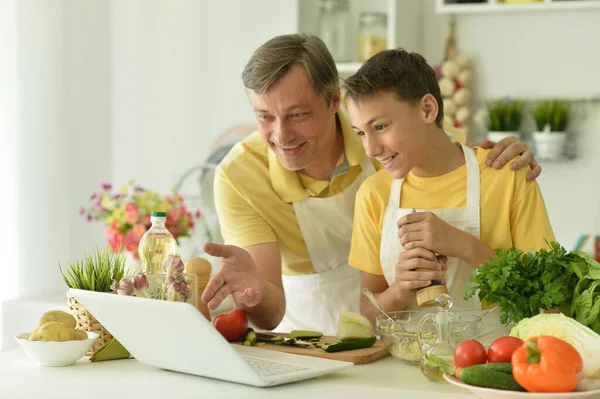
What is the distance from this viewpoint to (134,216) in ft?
10.8

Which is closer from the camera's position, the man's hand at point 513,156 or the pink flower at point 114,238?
the man's hand at point 513,156

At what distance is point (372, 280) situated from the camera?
87.4 inches

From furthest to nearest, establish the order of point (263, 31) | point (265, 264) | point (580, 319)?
point (263, 31)
point (265, 264)
point (580, 319)

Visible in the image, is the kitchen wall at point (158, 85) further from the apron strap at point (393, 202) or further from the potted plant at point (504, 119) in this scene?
the apron strap at point (393, 202)

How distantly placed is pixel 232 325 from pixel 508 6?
195 centimetres

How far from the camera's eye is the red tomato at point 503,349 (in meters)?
1.49

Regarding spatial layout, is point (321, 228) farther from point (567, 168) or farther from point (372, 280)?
point (567, 168)

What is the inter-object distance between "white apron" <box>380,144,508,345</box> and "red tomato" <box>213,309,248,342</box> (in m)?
0.40

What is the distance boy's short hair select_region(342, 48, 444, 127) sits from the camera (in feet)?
6.84

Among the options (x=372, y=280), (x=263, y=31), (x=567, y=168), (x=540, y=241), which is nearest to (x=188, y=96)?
(x=263, y=31)

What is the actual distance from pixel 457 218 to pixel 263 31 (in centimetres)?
194

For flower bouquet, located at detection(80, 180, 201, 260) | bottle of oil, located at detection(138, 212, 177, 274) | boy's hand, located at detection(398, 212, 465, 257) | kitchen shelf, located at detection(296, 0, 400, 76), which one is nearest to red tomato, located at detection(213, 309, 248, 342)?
bottle of oil, located at detection(138, 212, 177, 274)

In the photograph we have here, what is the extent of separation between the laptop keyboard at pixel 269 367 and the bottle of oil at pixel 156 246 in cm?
30

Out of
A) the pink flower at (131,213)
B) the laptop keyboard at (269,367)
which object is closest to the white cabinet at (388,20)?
the pink flower at (131,213)
